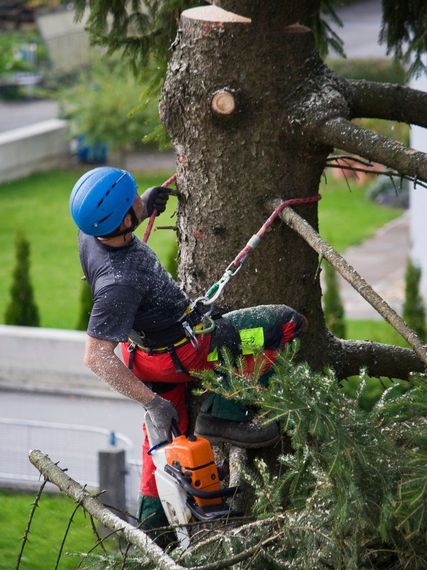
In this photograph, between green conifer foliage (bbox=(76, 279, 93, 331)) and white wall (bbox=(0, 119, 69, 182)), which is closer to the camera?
green conifer foliage (bbox=(76, 279, 93, 331))

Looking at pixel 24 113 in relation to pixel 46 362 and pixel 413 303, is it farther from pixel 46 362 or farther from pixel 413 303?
pixel 413 303

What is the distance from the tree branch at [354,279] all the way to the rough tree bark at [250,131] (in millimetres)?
251

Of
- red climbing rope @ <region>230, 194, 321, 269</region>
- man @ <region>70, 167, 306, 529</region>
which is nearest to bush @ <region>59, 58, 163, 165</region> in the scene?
A: red climbing rope @ <region>230, 194, 321, 269</region>

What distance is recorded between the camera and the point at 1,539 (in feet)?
32.9

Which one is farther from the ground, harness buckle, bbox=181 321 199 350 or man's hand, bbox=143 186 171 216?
man's hand, bbox=143 186 171 216

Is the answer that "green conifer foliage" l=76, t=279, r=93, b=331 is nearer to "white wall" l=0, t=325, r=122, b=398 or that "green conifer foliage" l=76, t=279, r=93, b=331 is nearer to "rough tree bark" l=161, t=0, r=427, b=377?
"white wall" l=0, t=325, r=122, b=398

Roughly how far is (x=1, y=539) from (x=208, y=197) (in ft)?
18.3

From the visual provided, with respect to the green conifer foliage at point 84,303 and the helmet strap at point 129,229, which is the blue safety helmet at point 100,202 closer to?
the helmet strap at point 129,229

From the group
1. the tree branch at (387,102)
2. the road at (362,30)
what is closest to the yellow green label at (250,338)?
the tree branch at (387,102)

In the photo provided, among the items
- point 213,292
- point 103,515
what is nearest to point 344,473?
point 103,515

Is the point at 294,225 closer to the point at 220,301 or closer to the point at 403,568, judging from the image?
the point at 220,301

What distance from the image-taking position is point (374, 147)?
193 inches

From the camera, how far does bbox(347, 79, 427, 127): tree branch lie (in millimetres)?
5477

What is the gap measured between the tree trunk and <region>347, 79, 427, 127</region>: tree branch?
247 mm
